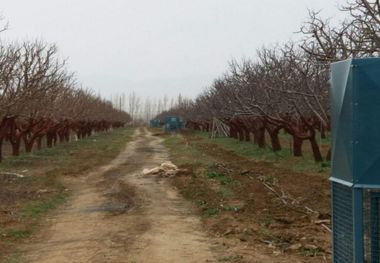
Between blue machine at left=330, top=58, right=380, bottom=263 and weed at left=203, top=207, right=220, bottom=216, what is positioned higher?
blue machine at left=330, top=58, right=380, bottom=263

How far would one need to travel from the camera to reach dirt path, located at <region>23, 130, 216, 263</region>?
771 centimetres

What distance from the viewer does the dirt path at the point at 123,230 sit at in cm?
771

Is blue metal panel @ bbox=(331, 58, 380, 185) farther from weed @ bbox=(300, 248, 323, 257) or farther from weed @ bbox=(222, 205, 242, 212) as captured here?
weed @ bbox=(222, 205, 242, 212)

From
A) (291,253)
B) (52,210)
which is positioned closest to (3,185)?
(52,210)

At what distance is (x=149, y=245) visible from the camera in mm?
8305

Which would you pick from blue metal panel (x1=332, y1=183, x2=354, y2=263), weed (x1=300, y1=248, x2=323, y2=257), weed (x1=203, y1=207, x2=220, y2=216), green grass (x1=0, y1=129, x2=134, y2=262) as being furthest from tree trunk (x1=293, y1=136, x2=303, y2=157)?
blue metal panel (x1=332, y1=183, x2=354, y2=263)

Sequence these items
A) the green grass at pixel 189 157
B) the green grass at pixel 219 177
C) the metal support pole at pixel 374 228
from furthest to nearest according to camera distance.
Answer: the green grass at pixel 189 157
the green grass at pixel 219 177
the metal support pole at pixel 374 228

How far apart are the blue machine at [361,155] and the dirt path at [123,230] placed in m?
3.32

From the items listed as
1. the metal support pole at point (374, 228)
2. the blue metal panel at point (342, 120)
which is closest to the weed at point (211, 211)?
the blue metal panel at point (342, 120)

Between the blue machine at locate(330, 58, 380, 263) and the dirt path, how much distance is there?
10.9 ft

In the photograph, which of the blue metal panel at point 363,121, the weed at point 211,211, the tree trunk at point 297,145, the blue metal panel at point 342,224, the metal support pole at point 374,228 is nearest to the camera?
the blue metal panel at point 363,121

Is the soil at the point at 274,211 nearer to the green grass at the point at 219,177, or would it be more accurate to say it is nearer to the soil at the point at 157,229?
the soil at the point at 157,229

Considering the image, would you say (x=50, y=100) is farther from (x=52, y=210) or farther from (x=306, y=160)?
(x=52, y=210)

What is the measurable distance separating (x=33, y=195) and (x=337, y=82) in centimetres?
1080
